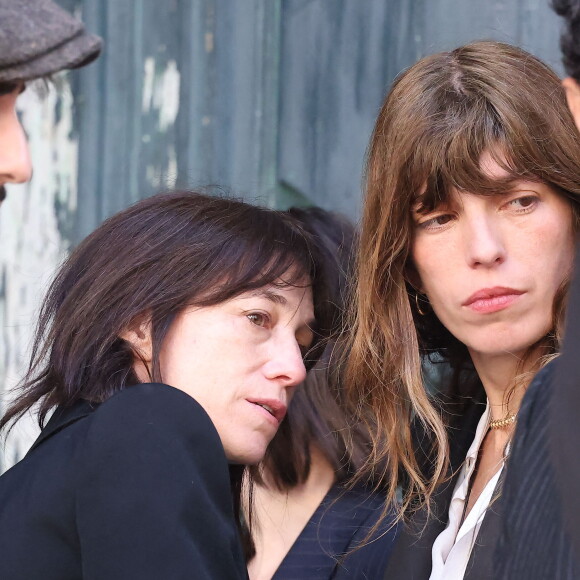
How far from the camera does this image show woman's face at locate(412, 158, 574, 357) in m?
1.79

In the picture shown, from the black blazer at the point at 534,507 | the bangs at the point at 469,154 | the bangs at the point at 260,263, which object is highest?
the bangs at the point at 469,154

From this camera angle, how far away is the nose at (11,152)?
1.38 metres

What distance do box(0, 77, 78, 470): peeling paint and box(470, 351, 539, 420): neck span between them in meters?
1.16

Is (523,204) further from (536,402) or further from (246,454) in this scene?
(536,402)

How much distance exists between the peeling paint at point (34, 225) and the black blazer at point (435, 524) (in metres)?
1.12


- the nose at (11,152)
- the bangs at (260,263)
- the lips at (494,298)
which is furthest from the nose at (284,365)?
the nose at (11,152)

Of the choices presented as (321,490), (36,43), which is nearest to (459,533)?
(321,490)

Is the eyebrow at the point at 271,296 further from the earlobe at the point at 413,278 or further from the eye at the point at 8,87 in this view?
the eye at the point at 8,87

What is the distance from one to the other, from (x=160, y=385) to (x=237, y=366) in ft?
0.92

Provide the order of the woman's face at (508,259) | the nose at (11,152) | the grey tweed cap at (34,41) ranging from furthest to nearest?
the woman's face at (508,259), the nose at (11,152), the grey tweed cap at (34,41)

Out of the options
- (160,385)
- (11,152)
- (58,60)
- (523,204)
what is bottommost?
(160,385)

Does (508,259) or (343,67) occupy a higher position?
(343,67)

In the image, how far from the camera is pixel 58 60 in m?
1.27

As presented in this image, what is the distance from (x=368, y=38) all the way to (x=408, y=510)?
1.12 m
